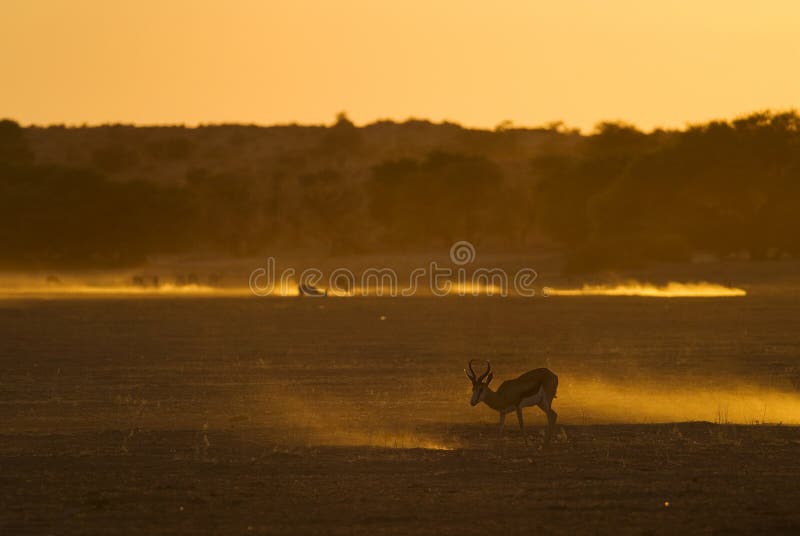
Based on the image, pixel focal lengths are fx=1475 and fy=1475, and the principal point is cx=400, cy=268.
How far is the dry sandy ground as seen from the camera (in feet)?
38.5

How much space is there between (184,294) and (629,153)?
1645 inches

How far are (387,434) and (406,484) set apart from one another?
339 cm

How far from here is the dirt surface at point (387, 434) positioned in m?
12.1

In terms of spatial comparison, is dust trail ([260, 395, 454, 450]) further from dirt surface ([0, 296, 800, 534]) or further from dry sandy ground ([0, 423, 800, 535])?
dry sandy ground ([0, 423, 800, 535])

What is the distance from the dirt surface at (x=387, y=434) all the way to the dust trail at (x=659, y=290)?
16.4 metres

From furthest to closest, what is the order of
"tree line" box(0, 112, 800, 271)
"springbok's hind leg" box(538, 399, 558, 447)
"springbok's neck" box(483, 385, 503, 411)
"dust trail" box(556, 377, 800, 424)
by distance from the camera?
"tree line" box(0, 112, 800, 271) < "dust trail" box(556, 377, 800, 424) < "springbok's neck" box(483, 385, 503, 411) < "springbok's hind leg" box(538, 399, 558, 447)

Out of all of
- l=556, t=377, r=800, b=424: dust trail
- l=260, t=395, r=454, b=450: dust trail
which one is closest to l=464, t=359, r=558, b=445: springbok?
l=260, t=395, r=454, b=450: dust trail

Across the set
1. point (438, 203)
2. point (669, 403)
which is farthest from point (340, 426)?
point (438, 203)

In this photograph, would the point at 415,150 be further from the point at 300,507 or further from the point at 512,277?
the point at 300,507

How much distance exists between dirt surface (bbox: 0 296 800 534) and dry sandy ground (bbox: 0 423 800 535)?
0.03 meters

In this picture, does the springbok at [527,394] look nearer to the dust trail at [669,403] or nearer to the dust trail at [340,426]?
the dust trail at [340,426]

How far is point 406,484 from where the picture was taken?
43.5 feet

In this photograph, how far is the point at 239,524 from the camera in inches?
461

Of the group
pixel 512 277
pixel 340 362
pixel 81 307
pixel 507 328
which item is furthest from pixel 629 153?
pixel 340 362
